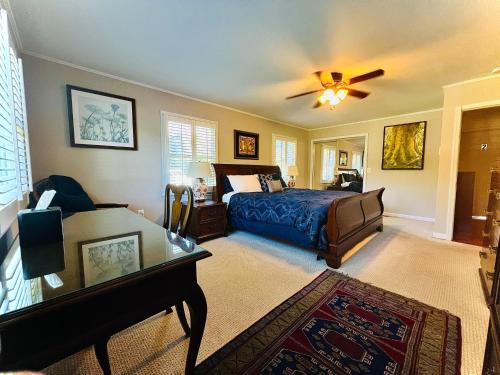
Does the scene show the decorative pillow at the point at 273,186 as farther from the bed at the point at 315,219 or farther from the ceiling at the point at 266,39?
the ceiling at the point at 266,39

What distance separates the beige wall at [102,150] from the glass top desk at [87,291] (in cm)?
218

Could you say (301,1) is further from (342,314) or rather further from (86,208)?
(86,208)

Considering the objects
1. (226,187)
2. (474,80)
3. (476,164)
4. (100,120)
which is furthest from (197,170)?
(476,164)

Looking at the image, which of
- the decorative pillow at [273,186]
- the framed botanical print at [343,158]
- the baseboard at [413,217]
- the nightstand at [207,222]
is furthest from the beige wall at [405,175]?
the nightstand at [207,222]

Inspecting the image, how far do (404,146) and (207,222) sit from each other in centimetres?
474

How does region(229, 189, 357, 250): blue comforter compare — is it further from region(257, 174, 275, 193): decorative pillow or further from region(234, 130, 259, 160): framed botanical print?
region(234, 130, 259, 160): framed botanical print

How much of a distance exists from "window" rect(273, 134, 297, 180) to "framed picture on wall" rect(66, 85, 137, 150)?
343 centimetres

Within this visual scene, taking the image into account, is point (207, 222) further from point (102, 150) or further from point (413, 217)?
point (413, 217)

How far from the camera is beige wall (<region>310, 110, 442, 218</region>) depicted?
4.54m

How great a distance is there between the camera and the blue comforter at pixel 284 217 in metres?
2.57

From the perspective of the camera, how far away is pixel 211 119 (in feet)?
13.8

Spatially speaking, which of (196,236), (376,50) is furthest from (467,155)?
(196,236)

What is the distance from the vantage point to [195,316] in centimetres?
98

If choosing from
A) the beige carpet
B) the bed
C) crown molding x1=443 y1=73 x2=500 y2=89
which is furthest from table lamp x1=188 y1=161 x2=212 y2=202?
crown molding x1=443 y1=73 x2=500 y2=89
